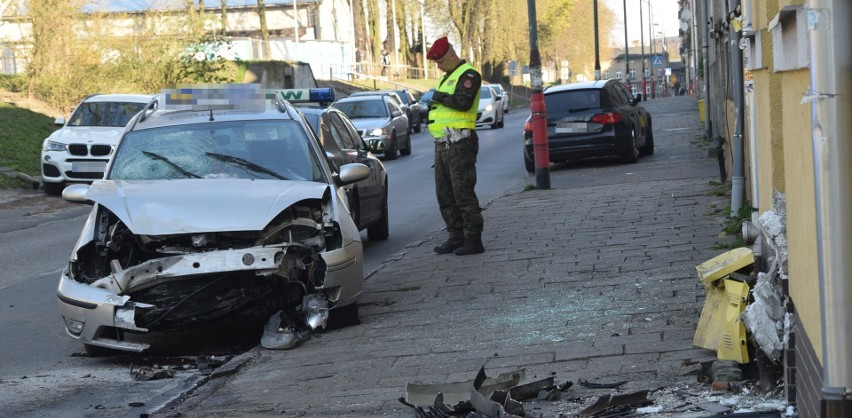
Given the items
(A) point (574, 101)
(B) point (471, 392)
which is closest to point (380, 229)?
(B) point (471, 392)

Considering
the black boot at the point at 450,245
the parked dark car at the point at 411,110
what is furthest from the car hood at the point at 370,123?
the black boot at the point at 450,245

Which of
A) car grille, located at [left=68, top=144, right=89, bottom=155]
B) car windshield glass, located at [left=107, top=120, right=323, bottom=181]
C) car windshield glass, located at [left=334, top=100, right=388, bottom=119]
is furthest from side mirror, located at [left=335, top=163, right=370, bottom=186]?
car windshield glass, located at [left=334, top=100, right=388, bottom=119]

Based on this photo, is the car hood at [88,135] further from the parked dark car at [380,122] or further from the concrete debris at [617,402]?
the concrete debris at [617,402]

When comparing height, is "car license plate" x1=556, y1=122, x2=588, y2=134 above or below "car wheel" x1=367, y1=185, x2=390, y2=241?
above

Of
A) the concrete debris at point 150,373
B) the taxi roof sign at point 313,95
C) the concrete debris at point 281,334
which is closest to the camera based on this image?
the concrete debris at point 150,373

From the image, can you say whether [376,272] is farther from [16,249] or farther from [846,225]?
[846,225]

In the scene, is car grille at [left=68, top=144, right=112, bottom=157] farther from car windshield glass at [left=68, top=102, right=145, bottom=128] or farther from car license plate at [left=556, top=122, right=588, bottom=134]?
car license plate at [left=556, top=122, right=588, bottom=134]

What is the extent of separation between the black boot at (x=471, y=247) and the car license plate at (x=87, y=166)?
36.9 ft

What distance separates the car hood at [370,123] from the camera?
89.4ft

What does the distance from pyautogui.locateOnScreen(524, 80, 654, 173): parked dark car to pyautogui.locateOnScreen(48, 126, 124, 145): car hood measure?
7.26 m

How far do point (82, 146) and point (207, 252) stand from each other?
14.1 meters

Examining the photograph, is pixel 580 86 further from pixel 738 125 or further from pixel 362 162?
pixel 738 125

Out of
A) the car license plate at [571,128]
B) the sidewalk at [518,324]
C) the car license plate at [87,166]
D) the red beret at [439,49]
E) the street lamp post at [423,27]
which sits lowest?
the sidewalk at [518,324]

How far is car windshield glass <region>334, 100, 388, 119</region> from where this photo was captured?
28453 millimetres
